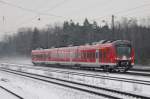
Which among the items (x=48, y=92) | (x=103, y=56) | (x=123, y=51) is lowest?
(x=48, y=92)

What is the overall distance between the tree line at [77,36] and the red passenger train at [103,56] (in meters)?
9.83

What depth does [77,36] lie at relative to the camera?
10250cm

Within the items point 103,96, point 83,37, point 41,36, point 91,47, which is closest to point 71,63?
point 91,47

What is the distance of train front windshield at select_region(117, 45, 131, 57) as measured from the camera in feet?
105

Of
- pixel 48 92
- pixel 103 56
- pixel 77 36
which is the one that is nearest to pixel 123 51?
pixel 103 56

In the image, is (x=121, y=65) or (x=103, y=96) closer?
(x=103, y=96)

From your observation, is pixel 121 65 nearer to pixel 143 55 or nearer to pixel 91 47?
pixel 91 47

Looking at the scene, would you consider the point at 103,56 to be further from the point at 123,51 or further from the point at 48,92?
the point at 48,92

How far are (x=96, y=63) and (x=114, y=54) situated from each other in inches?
145

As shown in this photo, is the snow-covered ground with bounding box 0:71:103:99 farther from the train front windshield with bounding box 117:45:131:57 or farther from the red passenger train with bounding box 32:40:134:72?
the train front windshield with bounding box 117:45:131:57

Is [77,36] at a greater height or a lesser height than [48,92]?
greater

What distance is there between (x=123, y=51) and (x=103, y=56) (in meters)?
1.98

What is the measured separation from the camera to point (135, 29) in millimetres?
104688

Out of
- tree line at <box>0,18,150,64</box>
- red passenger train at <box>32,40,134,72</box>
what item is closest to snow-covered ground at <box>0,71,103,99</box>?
red passenger train at <box>32,40,134,72</box>
